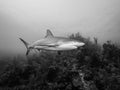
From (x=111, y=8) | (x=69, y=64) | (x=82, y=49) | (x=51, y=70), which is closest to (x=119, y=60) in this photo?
(x=82, y=49)

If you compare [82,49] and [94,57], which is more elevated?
[82,49]

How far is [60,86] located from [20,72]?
211 inches

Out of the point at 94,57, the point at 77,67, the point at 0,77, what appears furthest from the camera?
the point at 0,77

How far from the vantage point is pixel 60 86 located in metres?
6.55

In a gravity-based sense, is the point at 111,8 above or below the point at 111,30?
above

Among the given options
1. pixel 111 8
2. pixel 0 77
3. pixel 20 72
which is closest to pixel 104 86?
pixel 20 72

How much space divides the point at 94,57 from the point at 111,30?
170 ft

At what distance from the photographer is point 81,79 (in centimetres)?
683

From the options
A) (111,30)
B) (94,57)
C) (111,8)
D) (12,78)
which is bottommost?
(12,78)

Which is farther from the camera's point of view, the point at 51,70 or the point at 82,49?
the point at 82,49

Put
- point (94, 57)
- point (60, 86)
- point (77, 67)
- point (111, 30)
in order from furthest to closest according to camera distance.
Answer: point (111, 30), point (94, 57), point (77, 67), point (60, 86)

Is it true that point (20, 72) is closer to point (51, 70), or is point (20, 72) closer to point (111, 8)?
point (51, 70)

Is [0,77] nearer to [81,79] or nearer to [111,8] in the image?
[81,79]

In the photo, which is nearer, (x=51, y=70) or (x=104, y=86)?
(x=104, y=86)
